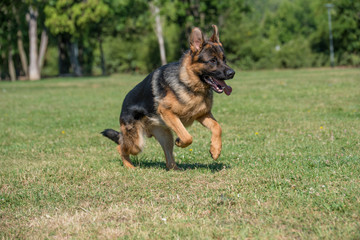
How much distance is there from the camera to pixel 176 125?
665cm

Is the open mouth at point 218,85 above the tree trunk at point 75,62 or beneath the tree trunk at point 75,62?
above

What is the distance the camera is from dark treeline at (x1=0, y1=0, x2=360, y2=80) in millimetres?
48438

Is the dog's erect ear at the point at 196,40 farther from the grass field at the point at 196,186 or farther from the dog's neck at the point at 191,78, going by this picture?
the grass field at the point at 196,186

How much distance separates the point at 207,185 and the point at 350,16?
61.6m

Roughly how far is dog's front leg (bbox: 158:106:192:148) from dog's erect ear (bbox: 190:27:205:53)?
984 mm

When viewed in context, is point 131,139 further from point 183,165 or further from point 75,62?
point 75,62

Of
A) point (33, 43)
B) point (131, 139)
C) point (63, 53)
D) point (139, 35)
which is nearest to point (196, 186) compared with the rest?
point (131, 139)

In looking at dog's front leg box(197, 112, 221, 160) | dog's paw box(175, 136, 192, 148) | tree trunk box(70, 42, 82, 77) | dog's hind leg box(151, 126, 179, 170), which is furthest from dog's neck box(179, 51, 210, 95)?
tree trunk box(70, 42, 82, 77)

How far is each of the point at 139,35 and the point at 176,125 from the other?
61420 mm

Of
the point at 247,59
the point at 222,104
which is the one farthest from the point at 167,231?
the point at 247,59

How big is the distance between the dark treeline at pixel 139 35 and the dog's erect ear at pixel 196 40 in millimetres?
33804

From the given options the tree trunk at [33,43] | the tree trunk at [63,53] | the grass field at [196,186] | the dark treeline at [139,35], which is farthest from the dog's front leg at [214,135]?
the tree trunk at [63,53]

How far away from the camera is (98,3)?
48.7 meters

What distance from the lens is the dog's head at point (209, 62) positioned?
640cm
